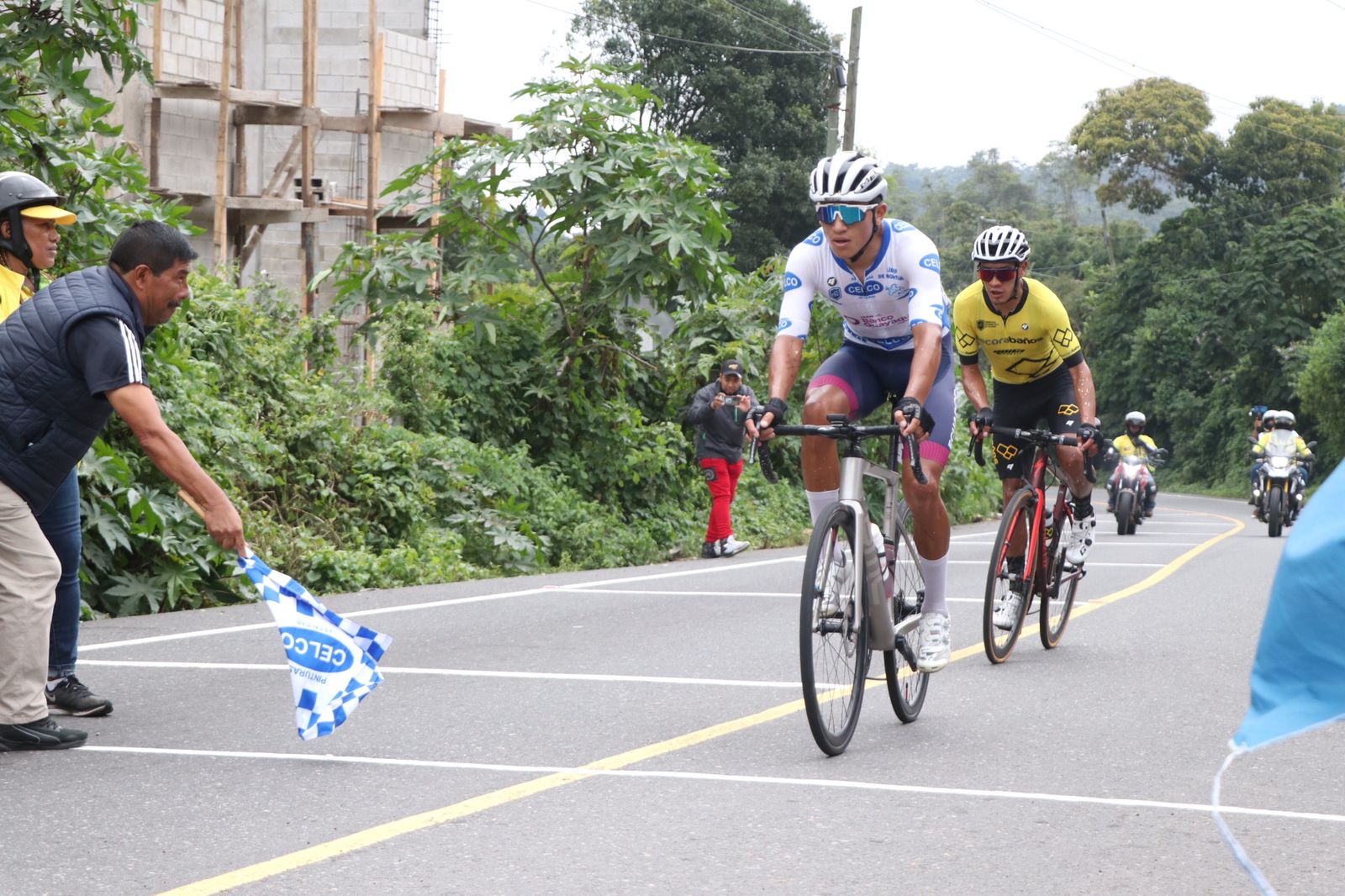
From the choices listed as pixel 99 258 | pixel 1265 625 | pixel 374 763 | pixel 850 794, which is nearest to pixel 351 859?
pixel 374 763

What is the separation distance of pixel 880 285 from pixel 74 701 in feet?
11.9

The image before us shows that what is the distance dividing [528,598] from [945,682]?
4352 mm

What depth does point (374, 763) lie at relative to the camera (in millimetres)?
5918

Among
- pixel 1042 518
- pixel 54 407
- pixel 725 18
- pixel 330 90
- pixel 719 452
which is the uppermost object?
pixel 725 18

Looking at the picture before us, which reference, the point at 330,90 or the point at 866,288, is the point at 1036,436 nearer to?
the point at 866,288

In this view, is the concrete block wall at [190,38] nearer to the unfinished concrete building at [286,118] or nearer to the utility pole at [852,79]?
the unfinished concrete building at [286,118]

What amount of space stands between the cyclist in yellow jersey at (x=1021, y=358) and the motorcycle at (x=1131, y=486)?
15216mm

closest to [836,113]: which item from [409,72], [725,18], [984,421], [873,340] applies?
[409,72]

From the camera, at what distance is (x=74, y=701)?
22.1 feet

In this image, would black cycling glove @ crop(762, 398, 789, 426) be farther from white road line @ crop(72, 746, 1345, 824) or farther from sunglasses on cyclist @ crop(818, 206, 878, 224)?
white road line @ crop(72, 746, 1345, 824)

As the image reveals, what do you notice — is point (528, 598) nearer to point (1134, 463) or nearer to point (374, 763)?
point (374, 763)

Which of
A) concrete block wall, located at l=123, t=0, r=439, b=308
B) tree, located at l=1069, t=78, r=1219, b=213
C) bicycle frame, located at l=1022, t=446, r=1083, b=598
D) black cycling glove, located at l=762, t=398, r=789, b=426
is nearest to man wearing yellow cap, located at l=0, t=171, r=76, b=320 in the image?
black cycling glove, located at l=762, t=398, r=789, b=426

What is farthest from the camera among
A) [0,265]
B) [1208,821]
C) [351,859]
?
[0,265]

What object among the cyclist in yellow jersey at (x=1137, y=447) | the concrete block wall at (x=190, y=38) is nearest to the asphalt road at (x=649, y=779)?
the concrete block wall at (x=190, y=38)
